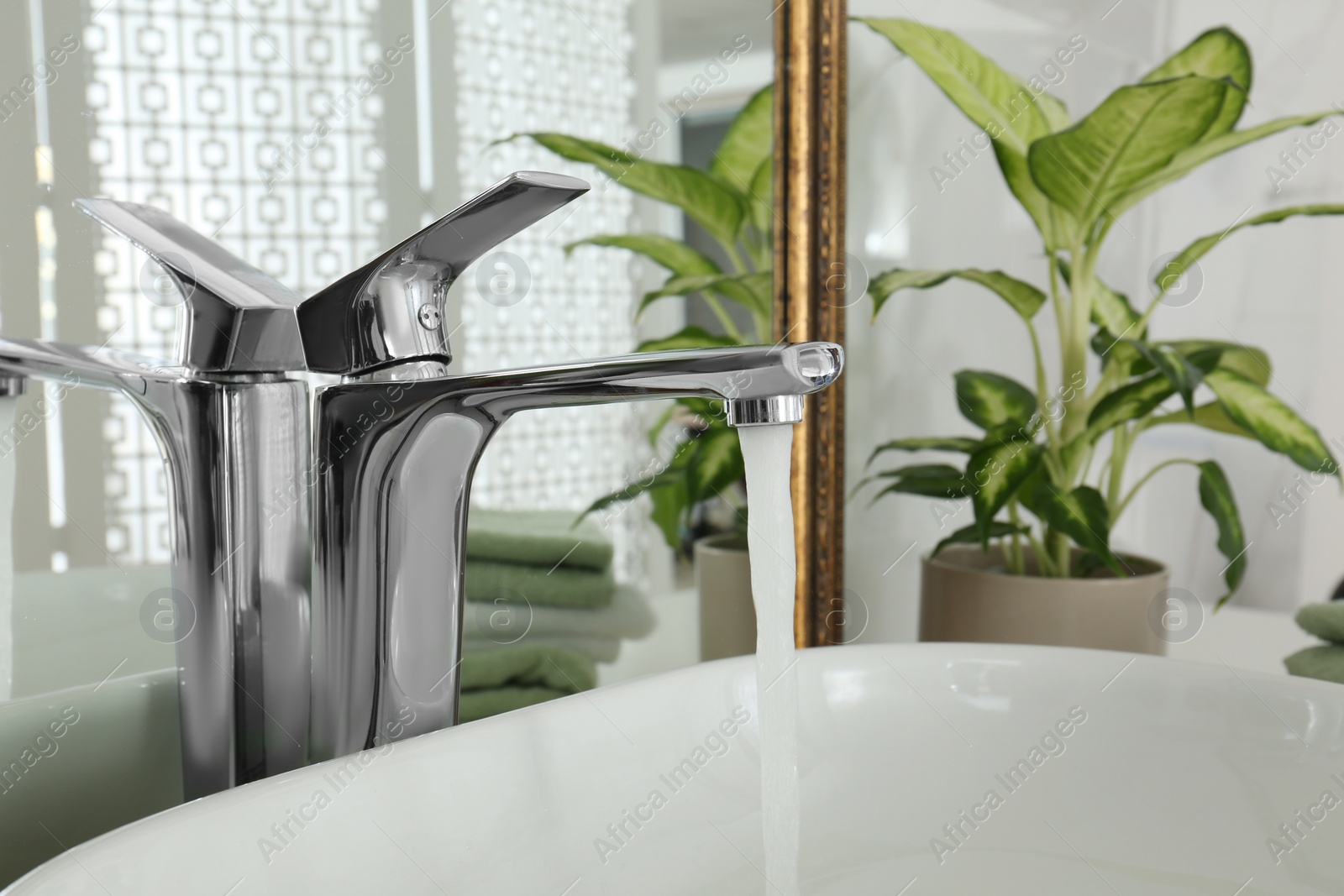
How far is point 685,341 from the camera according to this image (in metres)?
0.66

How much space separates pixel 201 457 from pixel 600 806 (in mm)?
171

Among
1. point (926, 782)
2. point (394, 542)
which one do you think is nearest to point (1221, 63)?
point (926, 782)

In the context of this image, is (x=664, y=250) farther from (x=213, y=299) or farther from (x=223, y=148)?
(x=213, y=299)

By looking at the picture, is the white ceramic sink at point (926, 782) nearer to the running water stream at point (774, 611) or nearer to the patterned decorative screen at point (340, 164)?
the running water stream at point (774, 611)

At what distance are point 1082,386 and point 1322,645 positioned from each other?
22cm

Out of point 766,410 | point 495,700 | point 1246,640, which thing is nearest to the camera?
point 766,410

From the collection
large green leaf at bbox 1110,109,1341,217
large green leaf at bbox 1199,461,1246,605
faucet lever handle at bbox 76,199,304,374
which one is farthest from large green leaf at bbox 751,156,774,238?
faucet lever handle at bbox 76,199,304,374

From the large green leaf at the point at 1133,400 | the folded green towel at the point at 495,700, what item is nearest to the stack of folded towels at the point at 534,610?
the folded green towel at the point at 495,700

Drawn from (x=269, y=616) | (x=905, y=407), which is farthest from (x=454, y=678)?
(x=905, y=407)

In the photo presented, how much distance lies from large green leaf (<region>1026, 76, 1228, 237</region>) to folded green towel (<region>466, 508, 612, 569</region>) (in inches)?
13.7

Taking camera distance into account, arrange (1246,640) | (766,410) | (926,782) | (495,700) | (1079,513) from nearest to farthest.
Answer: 1. (766,410)
2. (926,782)
3. (495,700)
4. (1079,513)
5. (1246,640)

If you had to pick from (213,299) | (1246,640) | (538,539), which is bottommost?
(1246,640)

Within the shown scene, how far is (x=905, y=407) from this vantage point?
825mm

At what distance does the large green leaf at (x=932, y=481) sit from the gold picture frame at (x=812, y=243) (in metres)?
0.05
